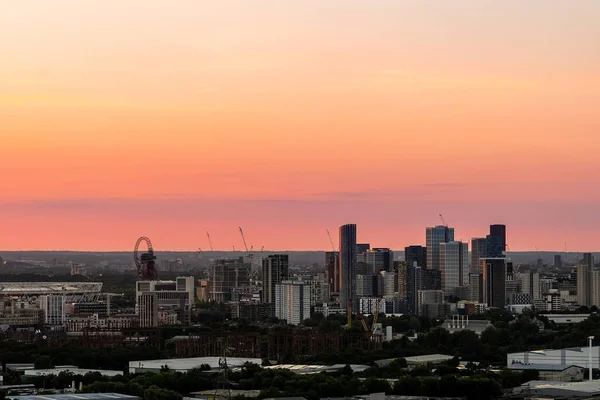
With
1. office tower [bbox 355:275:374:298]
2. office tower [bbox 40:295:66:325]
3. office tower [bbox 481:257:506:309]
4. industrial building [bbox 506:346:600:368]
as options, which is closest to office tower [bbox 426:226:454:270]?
office tower [bbox 355:275:374:298]

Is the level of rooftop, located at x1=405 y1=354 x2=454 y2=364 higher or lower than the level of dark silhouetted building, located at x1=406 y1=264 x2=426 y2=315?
lower

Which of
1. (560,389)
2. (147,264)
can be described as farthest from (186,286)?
(560,389)

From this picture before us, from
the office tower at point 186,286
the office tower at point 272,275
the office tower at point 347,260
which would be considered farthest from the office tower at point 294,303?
the office tower at point 186,286

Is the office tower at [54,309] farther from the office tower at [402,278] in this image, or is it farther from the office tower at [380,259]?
the office tower at [380,259]

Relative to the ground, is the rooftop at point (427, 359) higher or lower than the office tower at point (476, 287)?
lower

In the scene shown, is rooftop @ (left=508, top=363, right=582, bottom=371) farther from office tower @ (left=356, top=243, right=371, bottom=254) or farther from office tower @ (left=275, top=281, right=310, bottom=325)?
office tower @ (left=356, top=243, right=371, bottom=254)

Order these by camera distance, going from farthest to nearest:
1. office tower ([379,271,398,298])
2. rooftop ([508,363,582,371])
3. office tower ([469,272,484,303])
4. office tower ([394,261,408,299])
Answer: office tower ([379,271,398,298])
office tower ([469,272,484,303])
office tower ([394,261,408,299])
rooftop ([508,363,582,371])
